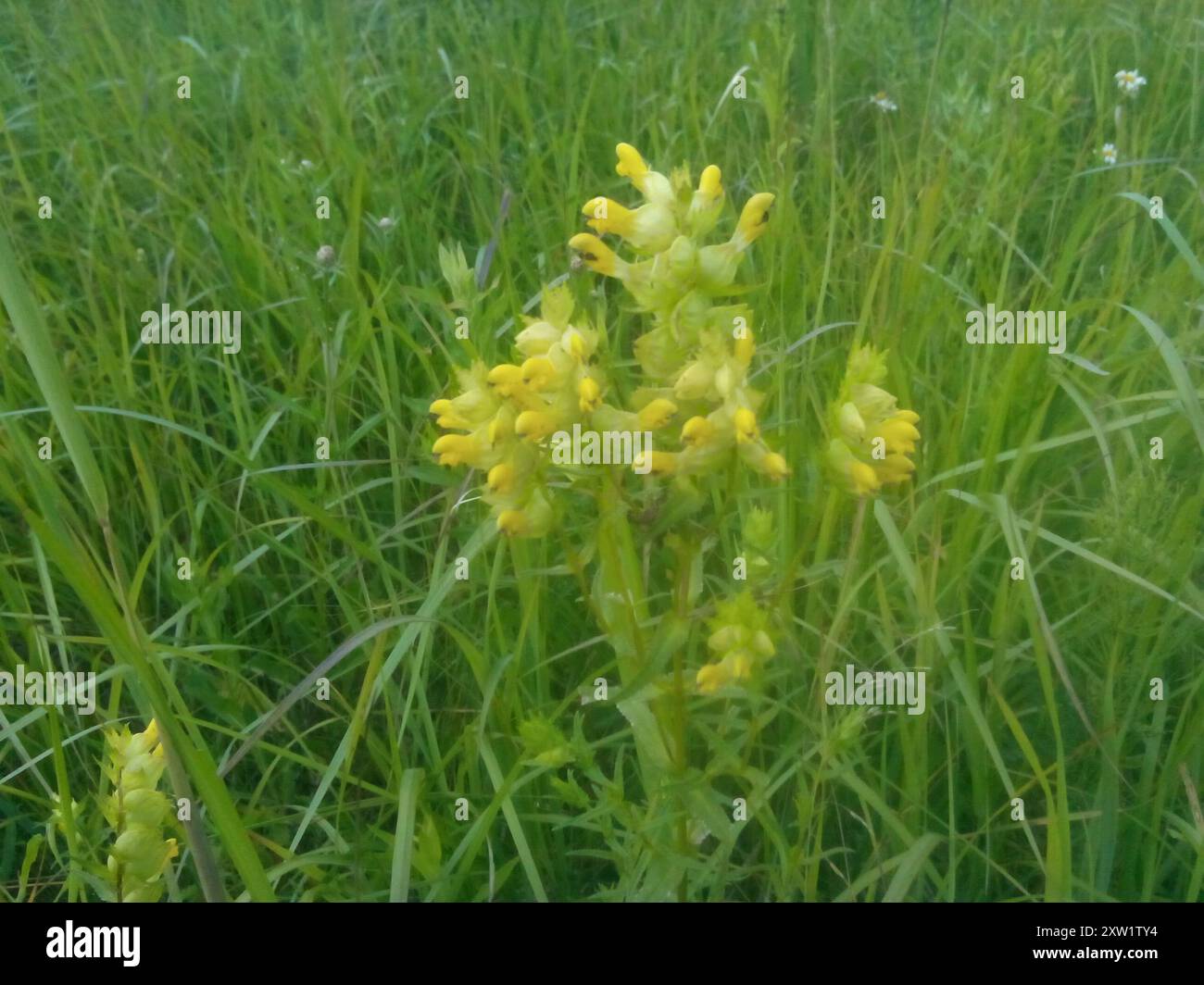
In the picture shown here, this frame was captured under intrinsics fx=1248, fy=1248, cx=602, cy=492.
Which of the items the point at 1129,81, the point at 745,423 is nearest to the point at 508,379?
the point at 745,423

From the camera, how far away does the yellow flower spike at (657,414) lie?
150cm

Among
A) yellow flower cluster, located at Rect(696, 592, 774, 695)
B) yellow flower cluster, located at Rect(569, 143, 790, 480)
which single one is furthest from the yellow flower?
yellow flower cluster, located at Rect(696, 592, 774, 695)

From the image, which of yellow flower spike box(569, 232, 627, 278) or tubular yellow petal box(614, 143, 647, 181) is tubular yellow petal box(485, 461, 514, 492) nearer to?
yellow flower spike box(569, 232, 627, 278)

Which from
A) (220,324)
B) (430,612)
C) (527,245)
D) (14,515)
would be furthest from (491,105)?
(14,515)

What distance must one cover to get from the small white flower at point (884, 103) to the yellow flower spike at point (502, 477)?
2.94 feet

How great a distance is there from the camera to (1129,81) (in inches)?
78.4

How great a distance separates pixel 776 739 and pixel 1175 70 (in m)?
1.24

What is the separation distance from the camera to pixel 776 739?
177 centimetres

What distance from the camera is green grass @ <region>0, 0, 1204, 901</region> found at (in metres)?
1.82

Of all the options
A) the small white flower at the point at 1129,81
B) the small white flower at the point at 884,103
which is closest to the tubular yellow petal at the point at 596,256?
the small white flower at the point at 884,103

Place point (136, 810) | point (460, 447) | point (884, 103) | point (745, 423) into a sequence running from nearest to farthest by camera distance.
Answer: point (745, 423), point (460, 447), point (136, 810), point (884, 103)

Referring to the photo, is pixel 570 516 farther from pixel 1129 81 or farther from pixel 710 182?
pixel 1129 81

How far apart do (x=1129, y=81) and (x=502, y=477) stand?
125 cm

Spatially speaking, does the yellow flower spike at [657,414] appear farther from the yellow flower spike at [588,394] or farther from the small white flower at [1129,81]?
the small white flower at [1129,81]
